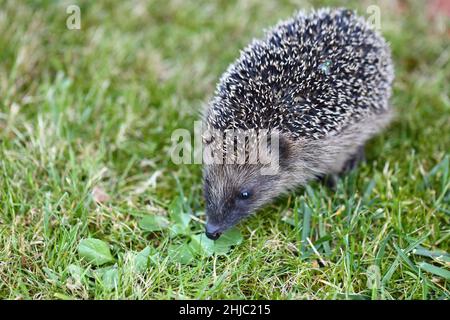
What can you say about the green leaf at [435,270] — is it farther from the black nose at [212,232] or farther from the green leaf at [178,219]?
the green leaf at [178,219]

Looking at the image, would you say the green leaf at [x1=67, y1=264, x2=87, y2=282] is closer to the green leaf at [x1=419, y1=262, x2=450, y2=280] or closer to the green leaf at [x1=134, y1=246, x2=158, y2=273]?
the green leaf at [x1=134, y1=246, x2=158, y2=273]

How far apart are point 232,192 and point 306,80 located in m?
1.02

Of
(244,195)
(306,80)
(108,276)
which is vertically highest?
(306,80)

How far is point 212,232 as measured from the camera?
12.6 feet

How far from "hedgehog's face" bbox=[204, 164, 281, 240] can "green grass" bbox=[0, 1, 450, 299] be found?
6.5 inches

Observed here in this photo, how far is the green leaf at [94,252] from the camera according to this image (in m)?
3.66

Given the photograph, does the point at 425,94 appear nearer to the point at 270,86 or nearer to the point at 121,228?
the point at 270,86

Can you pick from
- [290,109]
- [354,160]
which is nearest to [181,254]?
[290,109]

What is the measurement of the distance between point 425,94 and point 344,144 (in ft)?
4.73

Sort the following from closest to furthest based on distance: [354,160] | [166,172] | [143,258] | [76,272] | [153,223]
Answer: [76,272]
[143,258]
[153,223]
[166,172]
[354,160]

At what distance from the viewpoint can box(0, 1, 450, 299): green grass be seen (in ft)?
11.8

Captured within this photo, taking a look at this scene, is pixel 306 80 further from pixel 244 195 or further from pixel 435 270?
pixel 435 270

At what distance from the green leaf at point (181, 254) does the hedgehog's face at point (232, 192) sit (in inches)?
9.5

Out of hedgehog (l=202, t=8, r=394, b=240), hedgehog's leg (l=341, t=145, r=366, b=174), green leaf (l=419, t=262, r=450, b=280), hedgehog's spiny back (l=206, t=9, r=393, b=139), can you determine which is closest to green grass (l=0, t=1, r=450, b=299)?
green leaf (l=419, t=262, r=450, b=280)
